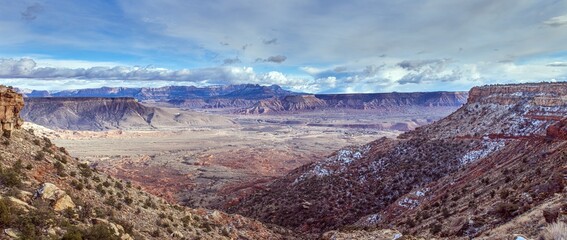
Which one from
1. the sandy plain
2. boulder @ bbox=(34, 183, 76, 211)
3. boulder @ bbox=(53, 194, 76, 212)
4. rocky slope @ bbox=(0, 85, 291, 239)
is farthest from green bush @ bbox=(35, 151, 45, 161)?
the sandy plain

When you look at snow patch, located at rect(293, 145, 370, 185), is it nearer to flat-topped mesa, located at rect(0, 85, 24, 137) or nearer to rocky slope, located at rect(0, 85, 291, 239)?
rocky slope, located at rect(0, 85, 291, 239)

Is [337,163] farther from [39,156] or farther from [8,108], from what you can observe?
[8,108]

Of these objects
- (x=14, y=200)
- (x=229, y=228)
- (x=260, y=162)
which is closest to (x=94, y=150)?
(x=260, y=162)

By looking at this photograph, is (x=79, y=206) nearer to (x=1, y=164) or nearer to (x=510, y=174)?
(x=1, y=164)

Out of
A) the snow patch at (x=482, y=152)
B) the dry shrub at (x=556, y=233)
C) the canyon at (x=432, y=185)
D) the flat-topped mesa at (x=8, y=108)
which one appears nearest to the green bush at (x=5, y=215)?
the canyon at (x=432, y=185)

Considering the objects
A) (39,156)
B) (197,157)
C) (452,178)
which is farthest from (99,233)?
(197,157)

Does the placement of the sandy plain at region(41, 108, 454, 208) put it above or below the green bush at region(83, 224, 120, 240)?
below
